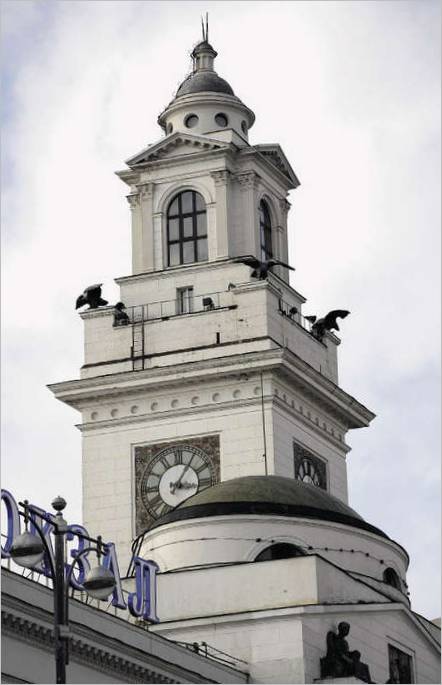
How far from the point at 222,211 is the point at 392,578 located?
20117 millimetres

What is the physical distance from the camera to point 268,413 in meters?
82.5

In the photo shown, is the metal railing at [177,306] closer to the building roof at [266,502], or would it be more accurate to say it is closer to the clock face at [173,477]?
the clock face at [173,477]

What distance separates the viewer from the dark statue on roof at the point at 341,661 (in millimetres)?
66188

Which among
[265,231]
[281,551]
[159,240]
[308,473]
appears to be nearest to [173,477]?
[308,473]

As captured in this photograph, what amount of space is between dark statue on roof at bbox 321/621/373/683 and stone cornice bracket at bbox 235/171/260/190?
88.2 ft

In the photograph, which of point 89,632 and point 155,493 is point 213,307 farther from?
point 89,632

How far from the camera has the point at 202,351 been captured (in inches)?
3302

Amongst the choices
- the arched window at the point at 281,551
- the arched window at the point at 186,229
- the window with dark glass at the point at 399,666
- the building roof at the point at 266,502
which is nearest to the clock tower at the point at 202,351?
the arched window at the point at 186,229

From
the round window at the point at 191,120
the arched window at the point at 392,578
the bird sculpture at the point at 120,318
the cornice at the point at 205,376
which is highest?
the round window at the point at 191,120

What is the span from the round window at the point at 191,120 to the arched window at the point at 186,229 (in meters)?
3.31

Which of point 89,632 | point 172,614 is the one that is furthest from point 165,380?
point 89,632

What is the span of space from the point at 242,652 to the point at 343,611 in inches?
138

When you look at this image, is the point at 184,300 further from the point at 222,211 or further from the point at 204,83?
the point at 204,83

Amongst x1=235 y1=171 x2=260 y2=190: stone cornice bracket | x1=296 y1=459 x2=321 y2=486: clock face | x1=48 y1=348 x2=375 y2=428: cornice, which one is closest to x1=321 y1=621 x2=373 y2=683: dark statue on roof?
x1=296 y1=459 x2=321 y2=486: clock face
